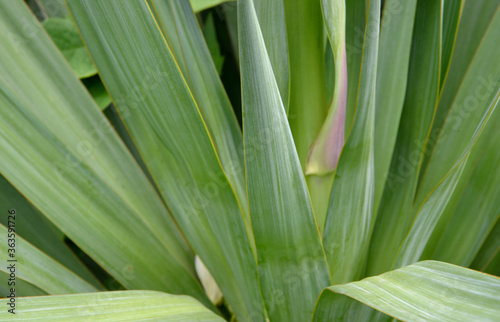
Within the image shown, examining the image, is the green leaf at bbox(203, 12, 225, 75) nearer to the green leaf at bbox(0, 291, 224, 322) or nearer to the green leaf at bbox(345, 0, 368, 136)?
the green leaf at bbox(345, 0, 368, 136)

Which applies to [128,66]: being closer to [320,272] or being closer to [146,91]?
[146,91]

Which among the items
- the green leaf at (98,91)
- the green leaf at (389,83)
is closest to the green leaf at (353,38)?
the green leaf at (389,83)

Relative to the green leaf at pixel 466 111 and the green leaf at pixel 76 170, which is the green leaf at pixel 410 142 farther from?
the green leaf at pixel 76 170

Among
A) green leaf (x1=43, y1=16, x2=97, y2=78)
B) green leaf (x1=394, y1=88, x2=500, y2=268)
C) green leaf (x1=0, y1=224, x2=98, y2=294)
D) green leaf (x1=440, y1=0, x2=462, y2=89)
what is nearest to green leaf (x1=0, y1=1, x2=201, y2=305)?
green leaf (x1=0, y1=224, x2=98, y2=294)

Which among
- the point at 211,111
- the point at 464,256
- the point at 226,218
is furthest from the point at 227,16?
the point at 464,256

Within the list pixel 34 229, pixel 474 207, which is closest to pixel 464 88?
pixel 474 207

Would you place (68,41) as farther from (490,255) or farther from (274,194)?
(490,255)
